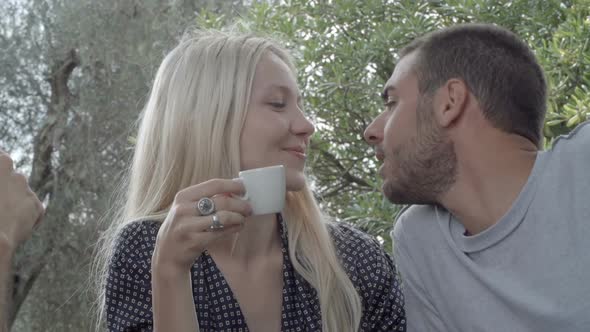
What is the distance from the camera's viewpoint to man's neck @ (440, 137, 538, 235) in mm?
2129

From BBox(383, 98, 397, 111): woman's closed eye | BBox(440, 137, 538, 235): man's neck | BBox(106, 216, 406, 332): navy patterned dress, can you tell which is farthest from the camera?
BBox(106, 216, 406, 332): navy patterned dress

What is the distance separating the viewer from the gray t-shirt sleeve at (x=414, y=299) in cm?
222

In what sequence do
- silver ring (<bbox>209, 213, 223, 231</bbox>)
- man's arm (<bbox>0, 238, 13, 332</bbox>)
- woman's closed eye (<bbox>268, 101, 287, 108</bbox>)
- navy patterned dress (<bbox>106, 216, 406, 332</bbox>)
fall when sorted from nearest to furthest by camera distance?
man's arm (<bbox>0, 238, 13, 332</bbox>) → silver ring (<bbox>209, 213, 223, 231</bbox>) → navy patterned dress (<bbox>106, 216, 406, 332</bbox>) → woman's closed eye (<bbox>268, 101, 287, 108</bbox>)

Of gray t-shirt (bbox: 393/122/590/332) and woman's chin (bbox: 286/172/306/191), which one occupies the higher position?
woman's chin (bbox: 286/172/306/191)

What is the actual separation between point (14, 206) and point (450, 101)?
118 cm

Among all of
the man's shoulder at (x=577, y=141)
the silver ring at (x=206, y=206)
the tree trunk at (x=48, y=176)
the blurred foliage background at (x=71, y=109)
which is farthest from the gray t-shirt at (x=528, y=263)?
the tree trunk at (x=48, y=176)

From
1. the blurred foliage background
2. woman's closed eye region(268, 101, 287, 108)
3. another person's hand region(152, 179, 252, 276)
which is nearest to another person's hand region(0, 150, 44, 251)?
another person's hand region(152, 179, 252, 276)

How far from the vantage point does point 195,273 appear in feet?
7.97

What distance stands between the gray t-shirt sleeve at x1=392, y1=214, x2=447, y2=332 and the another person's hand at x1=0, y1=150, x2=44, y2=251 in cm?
111

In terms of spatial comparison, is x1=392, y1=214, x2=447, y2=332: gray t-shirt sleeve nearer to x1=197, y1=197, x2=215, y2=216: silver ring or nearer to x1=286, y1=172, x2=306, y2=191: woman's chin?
x1=286, y1=172, x2=306, y2=191: woman's chin

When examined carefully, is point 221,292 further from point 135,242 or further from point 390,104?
point 390,104

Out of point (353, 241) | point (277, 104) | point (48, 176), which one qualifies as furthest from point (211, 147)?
point (48, 176)

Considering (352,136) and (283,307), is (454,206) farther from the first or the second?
(352,136)

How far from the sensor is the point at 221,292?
241 centimetres
